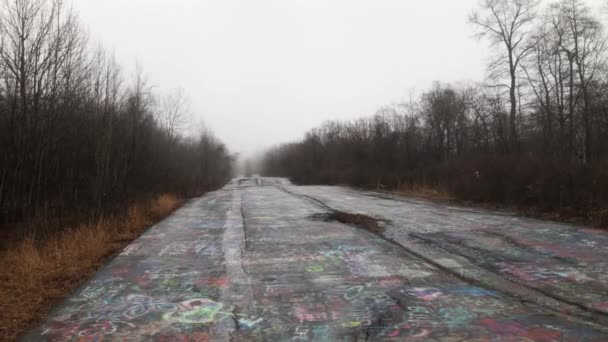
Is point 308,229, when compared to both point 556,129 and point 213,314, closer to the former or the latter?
point 213,314

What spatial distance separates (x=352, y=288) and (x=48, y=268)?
4518mm

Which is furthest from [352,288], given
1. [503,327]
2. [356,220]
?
[356,220]

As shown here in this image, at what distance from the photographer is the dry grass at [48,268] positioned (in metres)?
4.38

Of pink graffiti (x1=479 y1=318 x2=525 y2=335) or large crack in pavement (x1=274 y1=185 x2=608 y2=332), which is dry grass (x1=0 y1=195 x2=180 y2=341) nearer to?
pink graffiti (x1=479 y1=318 x2=525 y2=335)

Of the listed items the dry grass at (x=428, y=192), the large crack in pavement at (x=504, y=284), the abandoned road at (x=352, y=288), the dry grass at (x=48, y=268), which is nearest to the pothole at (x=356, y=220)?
the abandoned road at (x=352, y=288)

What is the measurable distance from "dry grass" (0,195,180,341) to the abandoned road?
0.25 m

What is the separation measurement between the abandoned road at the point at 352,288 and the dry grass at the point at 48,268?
25 cm

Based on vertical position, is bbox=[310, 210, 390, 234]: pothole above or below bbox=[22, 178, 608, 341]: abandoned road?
above

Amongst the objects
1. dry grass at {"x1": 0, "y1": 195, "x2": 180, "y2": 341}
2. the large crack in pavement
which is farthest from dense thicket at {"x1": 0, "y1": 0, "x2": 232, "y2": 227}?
the large crack in pavement

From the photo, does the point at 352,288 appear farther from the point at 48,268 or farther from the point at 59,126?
the point at 59,126

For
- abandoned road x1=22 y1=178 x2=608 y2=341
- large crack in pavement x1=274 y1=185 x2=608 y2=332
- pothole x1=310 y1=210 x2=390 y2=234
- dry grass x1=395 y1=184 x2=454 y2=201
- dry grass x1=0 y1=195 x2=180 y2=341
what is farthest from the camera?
dry grass x1=395 y1=184 x2=454 y2=201

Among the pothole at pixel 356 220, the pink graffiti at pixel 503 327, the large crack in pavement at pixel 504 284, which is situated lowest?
the pink graffiti at pixel 503 327

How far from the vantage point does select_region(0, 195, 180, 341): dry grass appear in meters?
4.38

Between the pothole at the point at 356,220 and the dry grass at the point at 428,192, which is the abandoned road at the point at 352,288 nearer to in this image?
the pothole at the point at 356,220
